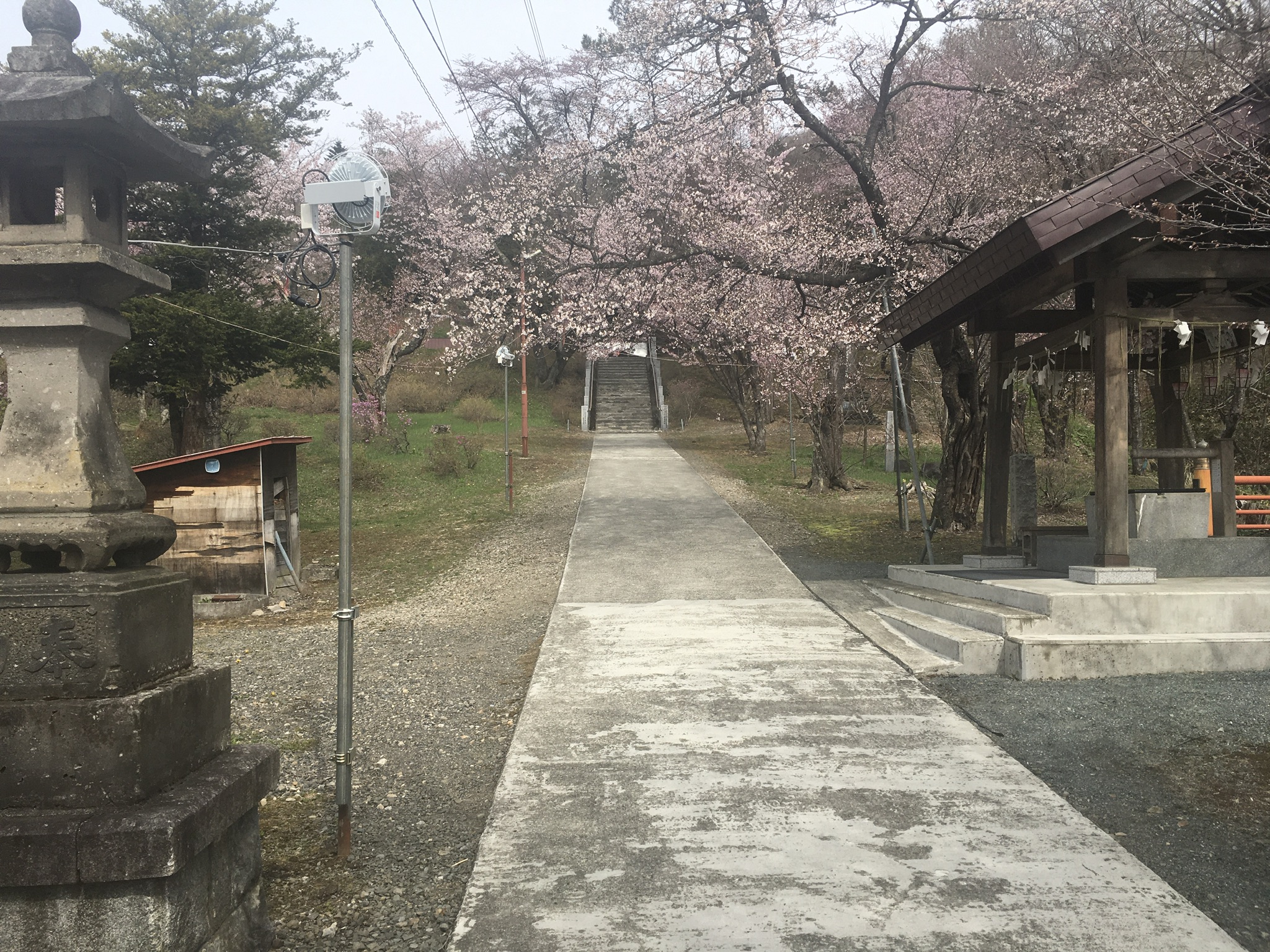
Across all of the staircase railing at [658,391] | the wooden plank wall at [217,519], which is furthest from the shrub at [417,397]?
the wooden plank wall at [217,519]

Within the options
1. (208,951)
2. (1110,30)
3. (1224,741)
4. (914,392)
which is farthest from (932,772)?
(914,392)

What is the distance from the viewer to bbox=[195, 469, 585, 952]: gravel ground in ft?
12.2

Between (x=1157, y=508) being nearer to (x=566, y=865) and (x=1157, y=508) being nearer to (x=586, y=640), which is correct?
(x=586, y=640)

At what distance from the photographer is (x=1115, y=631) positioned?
6.79 metres

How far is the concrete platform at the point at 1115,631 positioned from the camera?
6.61m

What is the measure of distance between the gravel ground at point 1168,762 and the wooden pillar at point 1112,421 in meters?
1.22

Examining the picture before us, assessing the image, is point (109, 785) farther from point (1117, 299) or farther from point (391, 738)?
point (1117, 299)

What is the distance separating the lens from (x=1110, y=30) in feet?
40.3

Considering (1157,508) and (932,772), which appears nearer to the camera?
(932,772)

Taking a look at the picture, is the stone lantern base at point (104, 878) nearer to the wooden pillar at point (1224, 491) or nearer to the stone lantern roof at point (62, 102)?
the stone lantern roof at point (62, 102)

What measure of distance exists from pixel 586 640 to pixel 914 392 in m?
17.3

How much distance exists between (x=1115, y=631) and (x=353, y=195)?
585 cm

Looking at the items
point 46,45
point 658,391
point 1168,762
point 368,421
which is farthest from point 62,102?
point 658,391

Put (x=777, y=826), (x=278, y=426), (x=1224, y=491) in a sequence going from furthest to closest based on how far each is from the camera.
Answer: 1. (x=278, y=426)
2. (x=1224, y=491)
3. (x=777, y=826)
